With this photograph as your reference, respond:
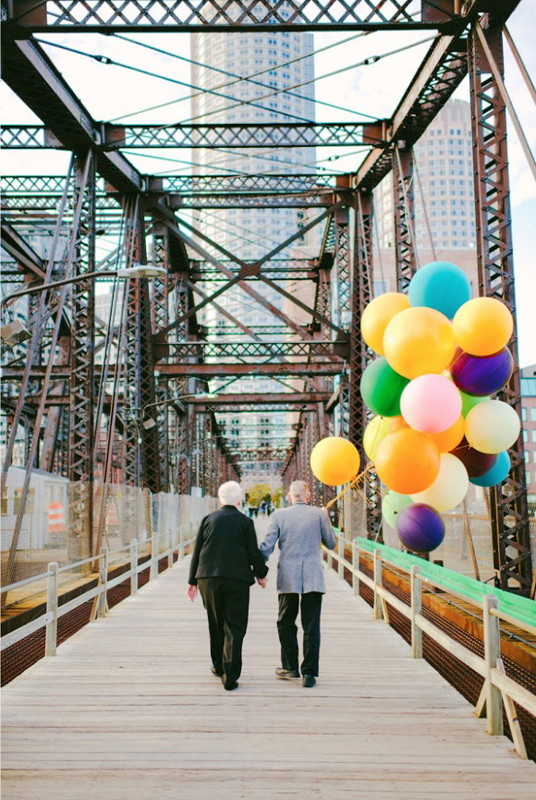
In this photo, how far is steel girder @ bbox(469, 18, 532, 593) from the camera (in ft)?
32.6

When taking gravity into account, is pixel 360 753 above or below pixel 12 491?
below

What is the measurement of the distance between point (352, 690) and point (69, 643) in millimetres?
3994

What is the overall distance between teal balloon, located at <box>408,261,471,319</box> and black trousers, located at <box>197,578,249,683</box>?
3.15 meters

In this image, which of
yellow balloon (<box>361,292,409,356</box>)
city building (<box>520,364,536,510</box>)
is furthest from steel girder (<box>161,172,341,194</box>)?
city building (<box>520,364,536,510</box>)

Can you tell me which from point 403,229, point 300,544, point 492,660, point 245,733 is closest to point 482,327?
point 300,544

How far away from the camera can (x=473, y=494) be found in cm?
8200

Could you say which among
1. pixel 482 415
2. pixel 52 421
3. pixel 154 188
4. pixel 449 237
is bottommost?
pixel 482 415

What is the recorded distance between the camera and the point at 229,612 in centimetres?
706

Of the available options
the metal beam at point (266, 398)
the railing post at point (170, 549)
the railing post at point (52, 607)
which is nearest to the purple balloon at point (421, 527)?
the railing post at point (52, 607)

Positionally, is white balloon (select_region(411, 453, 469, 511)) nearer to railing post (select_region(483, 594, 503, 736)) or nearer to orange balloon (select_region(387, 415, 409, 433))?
orange balloon (select_region(387, 415, 409, 433))

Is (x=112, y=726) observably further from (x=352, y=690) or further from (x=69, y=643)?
(x=69, y=643)

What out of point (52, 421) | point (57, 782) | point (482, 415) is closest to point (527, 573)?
point (482, 415)

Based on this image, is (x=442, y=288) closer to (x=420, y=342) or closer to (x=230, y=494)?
(x=420, y=342)

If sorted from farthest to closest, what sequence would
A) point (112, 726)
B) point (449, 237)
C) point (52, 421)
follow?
point (449, 237), point (52, 421), point (112, 726)
